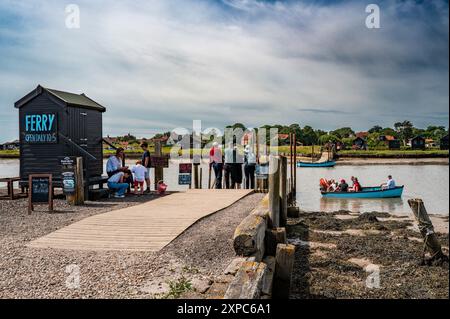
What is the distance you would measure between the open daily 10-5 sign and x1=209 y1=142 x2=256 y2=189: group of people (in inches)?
218

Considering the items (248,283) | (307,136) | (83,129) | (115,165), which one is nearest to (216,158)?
(115,165)

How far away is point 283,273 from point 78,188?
7978 millimetres

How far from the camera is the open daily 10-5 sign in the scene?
47.2 feet

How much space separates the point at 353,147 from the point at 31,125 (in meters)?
108

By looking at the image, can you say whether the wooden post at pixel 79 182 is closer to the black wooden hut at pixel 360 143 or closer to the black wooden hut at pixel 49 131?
the black wooden hut at pixel 49 131

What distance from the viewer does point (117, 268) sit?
243 inches

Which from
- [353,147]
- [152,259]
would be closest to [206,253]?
[152,259]

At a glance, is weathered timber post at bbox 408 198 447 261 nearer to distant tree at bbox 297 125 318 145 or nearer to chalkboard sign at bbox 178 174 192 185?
chalkboard sign at bbox 178 174 192 185

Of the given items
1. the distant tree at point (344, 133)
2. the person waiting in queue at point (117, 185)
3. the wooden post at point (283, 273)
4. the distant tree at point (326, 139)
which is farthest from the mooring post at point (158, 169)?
the distant tree at point (344, 133)

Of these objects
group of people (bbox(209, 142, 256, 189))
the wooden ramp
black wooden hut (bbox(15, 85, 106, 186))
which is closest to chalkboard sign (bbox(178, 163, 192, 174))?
group of people (bbox(209, 142, 256, 189))

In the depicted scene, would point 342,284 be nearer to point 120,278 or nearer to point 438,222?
point 120,278

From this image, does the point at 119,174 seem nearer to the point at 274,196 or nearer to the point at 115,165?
the point at 115,165

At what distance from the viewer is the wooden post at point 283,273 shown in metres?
7.25
